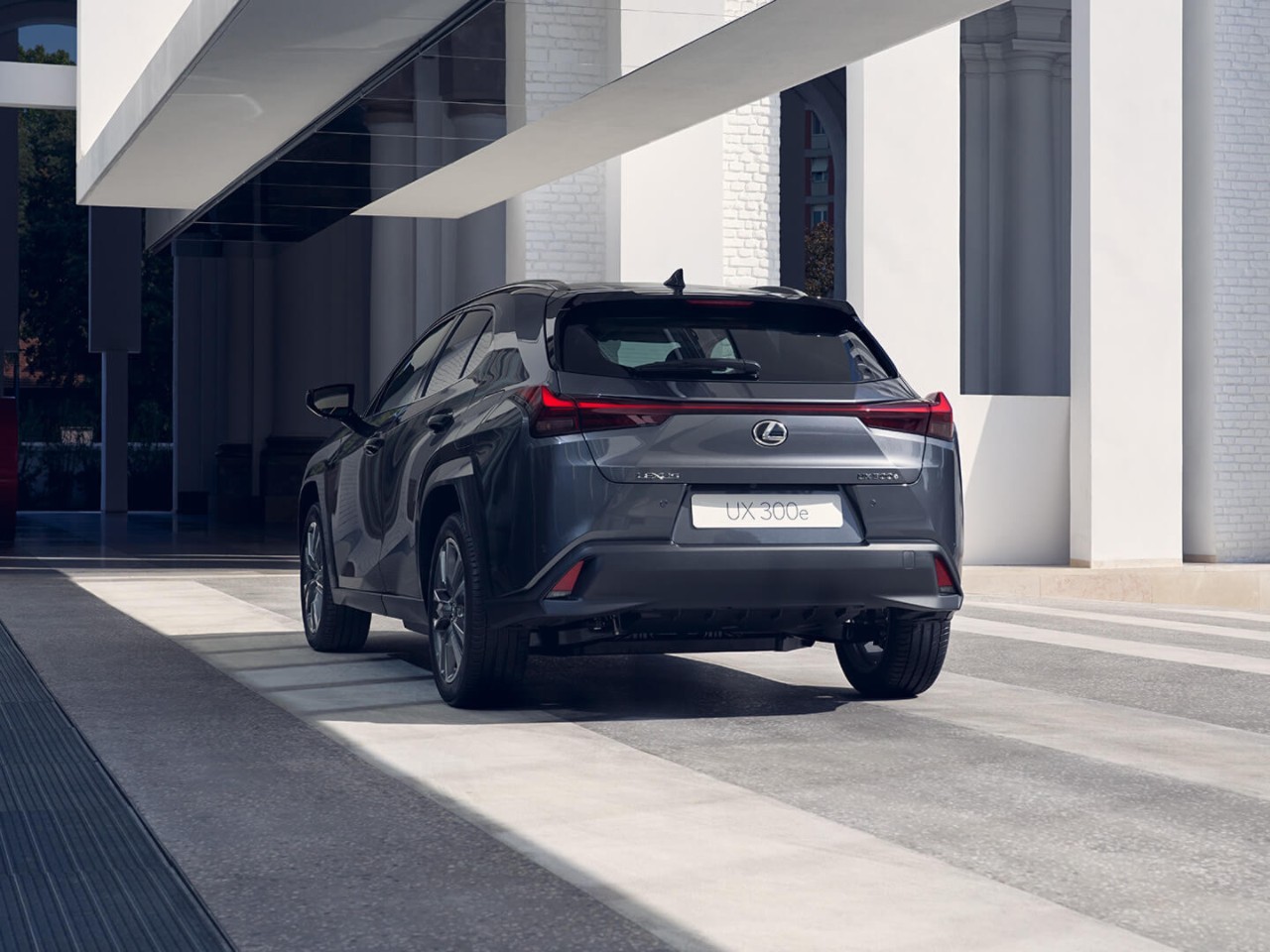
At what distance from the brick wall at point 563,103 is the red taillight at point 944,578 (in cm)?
580

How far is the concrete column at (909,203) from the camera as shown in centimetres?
1650

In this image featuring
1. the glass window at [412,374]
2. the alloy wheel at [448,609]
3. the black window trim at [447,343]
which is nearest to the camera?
the alloy wheel at [448,609]

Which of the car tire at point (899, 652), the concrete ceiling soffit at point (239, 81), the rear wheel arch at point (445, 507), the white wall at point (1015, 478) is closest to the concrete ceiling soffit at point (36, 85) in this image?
the concrete ceiling soffit at point (239, 81)

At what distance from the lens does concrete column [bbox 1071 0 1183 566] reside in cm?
1684

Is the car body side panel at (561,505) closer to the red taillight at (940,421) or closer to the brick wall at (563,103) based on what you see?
the red taillight at (940,421)

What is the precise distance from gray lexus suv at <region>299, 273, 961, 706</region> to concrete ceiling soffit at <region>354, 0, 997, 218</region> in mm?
4279

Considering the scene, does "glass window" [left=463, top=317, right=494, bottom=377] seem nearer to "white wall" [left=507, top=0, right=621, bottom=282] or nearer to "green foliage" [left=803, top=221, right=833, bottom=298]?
"white wall" [left=507, top=0, right=621, bottom=282]

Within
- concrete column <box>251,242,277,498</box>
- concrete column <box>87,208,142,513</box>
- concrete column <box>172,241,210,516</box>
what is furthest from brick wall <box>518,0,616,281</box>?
concrete column <box>172,241,210,516</box>

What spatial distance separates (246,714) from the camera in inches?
259

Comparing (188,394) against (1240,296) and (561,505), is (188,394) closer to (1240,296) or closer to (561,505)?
(1240,296)

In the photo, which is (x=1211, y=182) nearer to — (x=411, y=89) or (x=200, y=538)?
(x=411, y=89)

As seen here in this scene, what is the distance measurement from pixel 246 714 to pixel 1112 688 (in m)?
3.59

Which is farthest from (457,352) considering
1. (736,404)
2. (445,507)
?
(736,404)

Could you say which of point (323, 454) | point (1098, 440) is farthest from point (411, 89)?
point (1098, 440)
